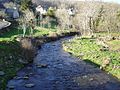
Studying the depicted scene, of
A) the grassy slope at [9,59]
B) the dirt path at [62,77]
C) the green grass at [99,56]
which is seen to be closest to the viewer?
the dirt path at [62,77]

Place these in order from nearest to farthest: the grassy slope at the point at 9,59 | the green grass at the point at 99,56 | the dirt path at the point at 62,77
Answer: the dirt path at the point at 62,77 < the grassy slope at the point at 9,59 < the green grass at the point at 99,56

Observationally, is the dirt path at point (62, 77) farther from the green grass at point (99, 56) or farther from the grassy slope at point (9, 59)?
the green grass at point (99, 56)

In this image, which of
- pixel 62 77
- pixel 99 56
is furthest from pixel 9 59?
pixel 99 56

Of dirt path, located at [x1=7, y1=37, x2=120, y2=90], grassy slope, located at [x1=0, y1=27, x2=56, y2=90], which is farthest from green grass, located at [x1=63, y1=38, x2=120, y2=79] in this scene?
grassy slope, located at [x1=0, y1=27, x2=56, y2=90]

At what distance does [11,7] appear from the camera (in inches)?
5030

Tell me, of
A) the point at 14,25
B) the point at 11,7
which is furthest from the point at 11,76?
the point at 11,7

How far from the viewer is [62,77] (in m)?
36.4

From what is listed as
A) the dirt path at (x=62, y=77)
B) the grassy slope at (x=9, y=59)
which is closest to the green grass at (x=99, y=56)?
the dirt path at (x=62, y=77)

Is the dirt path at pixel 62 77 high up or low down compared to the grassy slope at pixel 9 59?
down

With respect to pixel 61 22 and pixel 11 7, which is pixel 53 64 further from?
pixel 11 7

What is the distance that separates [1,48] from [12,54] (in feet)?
6.49

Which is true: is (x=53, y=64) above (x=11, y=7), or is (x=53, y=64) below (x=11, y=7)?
below

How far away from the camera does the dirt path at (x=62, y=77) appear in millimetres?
32250

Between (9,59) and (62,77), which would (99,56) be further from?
(9,59)
